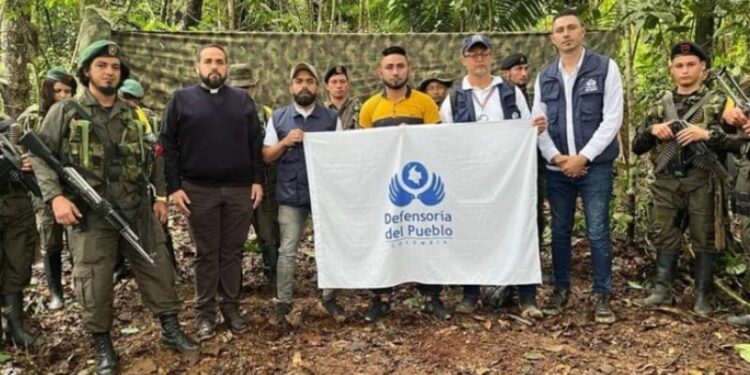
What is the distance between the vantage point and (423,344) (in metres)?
4.37

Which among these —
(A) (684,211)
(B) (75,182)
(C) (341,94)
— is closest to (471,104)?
(C) (341,94)

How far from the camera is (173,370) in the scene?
415 centimetres

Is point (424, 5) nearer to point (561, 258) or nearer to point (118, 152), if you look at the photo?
point (561, 258)

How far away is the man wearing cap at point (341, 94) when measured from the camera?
517cm

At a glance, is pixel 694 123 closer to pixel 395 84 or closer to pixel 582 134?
pixel 582 134

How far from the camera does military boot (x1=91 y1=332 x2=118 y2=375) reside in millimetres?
4082

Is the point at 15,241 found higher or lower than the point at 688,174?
lower

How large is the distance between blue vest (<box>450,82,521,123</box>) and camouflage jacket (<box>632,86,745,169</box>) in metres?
1.11

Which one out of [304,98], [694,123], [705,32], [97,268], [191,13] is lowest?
[97,268]

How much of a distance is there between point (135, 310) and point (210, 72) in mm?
2409

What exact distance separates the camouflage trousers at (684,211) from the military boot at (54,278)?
5344mm

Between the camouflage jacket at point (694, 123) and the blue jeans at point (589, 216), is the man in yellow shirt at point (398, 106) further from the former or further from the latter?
the camouflage jacket at point (694, 123)

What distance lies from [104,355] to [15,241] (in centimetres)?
126

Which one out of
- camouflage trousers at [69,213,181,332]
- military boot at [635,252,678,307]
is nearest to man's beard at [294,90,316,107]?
camouflage trousers at [69,213,181,332]
